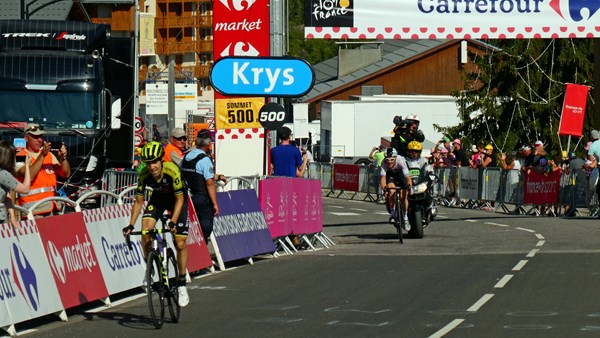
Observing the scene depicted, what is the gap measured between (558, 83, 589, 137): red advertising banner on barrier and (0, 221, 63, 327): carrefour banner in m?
22.2

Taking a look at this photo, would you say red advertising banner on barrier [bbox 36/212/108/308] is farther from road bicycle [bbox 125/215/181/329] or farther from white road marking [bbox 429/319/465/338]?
white road marking [bbox 429/319/465/338]

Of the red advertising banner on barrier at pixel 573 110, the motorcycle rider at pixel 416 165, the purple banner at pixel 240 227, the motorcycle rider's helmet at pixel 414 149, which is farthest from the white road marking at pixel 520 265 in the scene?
the red advertising banner on barrier at pixel 573 110

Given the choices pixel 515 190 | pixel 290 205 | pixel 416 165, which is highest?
pixel 416 165

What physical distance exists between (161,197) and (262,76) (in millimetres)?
9421

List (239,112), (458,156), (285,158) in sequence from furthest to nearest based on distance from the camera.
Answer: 1. (458,156)
2. (239,112)
3. (285,158)

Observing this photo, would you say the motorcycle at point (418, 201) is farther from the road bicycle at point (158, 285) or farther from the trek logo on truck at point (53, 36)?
the road bicycle at point (158, 285)

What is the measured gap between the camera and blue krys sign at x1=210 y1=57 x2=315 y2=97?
74.8ft

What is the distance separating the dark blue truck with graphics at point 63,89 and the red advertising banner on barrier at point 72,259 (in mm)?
11429

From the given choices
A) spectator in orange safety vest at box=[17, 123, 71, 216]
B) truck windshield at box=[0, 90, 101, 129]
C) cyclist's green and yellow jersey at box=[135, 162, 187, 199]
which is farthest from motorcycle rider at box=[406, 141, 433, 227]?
cyclist's green and yellow jersey at box=[135, 162, 187, 199]

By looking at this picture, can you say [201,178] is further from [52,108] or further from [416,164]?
[52,108]

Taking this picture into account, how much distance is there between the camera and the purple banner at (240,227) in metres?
19.3

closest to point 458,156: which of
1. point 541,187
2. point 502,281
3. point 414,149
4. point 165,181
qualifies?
point 541,187

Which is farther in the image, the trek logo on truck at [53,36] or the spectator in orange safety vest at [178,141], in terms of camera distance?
the trek logo on truck at [53,36]

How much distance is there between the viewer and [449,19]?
30.0 metres
